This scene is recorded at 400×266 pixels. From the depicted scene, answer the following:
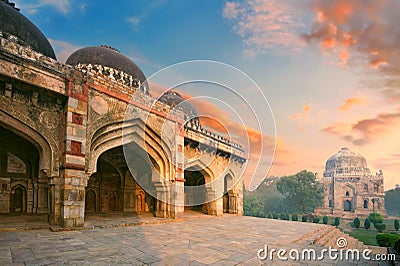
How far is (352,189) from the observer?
4806 cm

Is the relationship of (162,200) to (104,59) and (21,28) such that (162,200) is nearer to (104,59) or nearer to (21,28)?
(104,59)

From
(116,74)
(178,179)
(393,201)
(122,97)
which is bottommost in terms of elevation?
(393,201)

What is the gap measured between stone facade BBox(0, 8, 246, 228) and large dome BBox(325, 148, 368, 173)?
40.3 metres

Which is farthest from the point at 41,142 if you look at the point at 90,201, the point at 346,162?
the point at 346,162

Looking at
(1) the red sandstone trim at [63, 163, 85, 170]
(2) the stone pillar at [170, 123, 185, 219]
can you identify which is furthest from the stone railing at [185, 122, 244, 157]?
(1) the red sandstone trim at [63, 163, 85, 170]

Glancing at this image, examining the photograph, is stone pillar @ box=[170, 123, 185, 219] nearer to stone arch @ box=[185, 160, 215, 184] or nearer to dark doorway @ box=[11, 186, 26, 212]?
stone arch @ box=[185, 160, 215, 184]

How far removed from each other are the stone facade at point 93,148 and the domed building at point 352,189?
36.0 meters

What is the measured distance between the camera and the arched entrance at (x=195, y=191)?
757 inches

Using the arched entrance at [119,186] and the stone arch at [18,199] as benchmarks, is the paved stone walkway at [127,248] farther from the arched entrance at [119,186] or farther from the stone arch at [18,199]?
the arched entrance at [119,186]

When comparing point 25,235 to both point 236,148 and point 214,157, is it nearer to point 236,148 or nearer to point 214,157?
point 214,157

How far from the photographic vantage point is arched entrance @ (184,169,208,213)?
63.1ft

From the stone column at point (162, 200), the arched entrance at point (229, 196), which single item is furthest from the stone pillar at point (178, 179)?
the arched entrance at point (229, 196)

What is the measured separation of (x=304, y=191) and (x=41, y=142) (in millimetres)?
43216

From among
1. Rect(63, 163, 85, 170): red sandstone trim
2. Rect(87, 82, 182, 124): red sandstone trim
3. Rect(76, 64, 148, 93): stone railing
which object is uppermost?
Rect(76, 64, 148, 93): stone railing
